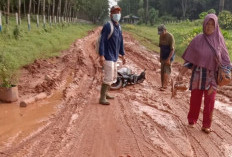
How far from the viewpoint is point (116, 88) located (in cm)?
757

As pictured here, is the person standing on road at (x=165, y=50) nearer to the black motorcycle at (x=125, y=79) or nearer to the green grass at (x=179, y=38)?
the black motorcycle at (x=125, y=79)

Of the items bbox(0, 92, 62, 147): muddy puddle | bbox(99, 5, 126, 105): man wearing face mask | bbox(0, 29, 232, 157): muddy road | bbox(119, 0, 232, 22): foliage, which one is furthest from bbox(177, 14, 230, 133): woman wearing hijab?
bbox(119, 0, 232, 22): foliage

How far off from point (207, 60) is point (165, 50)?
10.8 feet

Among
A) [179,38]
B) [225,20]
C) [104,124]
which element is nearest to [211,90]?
[104,124]

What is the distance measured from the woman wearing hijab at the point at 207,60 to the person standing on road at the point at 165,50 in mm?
2819

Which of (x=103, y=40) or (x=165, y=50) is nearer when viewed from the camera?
(x=103, y=40)

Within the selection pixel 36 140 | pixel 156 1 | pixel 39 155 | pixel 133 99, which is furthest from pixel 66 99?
pixel 156 1

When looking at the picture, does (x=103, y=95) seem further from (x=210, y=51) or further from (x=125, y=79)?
(x=210, y=51)

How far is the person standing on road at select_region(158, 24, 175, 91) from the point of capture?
7647mm

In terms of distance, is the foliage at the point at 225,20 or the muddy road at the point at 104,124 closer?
the muddy road at the point at 104,124

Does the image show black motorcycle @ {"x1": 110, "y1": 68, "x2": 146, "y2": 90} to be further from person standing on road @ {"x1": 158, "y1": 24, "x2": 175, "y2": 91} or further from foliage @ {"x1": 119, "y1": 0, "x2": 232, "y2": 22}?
foliage @ {"x1": 119, "y1": 0, "x2": 232, "y2": 22}

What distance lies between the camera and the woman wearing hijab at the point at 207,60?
→ 459 cm

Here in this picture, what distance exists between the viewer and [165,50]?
788 centimetres

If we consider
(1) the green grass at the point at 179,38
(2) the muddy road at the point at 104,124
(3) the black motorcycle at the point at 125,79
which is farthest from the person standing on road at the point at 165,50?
(1) the green grass at the point at 179,38
